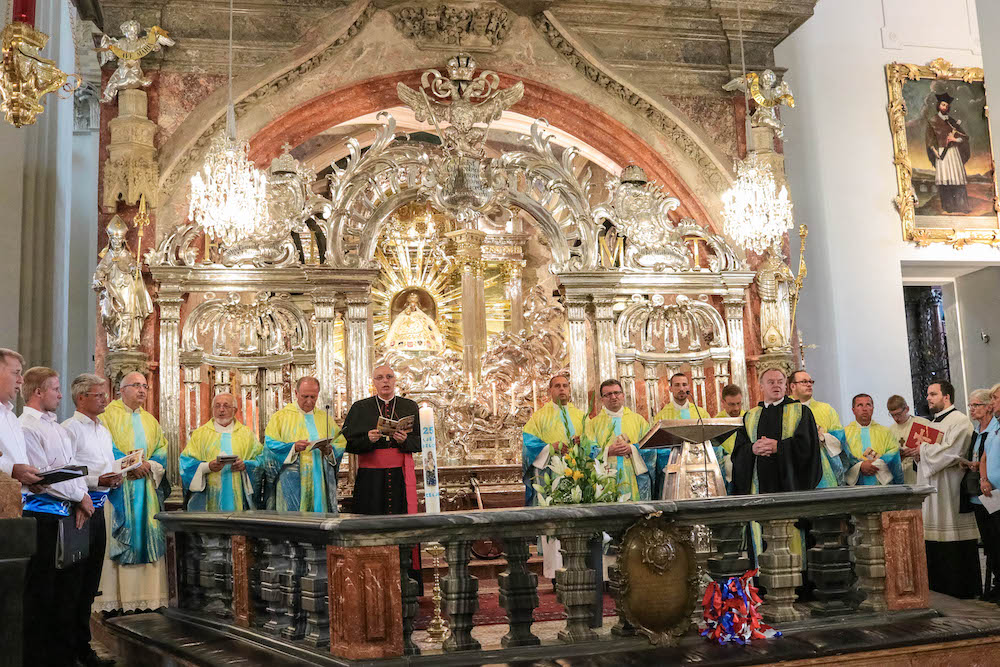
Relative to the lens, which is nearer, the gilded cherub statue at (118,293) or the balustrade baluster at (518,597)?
the balustrade baluster at (518,597)

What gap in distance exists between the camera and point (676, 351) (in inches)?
442

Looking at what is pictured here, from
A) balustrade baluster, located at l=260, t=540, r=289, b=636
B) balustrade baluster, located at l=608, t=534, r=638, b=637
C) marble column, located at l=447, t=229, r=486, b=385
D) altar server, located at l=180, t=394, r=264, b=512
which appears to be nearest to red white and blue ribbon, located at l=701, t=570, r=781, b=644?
balustrade baluster, located at l=608, t=534, r=638, b=637

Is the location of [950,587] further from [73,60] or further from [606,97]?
[73,60]

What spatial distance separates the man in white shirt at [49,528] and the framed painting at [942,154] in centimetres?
1011

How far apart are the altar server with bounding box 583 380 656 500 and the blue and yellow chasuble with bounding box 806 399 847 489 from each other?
54.5 inches

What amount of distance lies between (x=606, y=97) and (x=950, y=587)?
6.17 meters

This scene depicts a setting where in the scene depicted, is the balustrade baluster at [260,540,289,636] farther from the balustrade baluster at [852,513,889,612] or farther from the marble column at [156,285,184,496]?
the marble column at [156,285,184,496]

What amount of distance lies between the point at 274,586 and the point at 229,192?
15.6 feet

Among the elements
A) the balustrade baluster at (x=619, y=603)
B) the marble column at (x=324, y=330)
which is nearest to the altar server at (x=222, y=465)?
the marble column at (x=324, y=330)

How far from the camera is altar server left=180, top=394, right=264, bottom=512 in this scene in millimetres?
8797

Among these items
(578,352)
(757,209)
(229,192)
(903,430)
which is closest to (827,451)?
(903,430)

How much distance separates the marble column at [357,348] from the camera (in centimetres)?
1045

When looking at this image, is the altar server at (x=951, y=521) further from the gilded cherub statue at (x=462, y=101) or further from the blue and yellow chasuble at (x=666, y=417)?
the gilded cherub statue at (x=462, y=101)

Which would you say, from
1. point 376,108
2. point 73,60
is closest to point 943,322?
point 376,108
